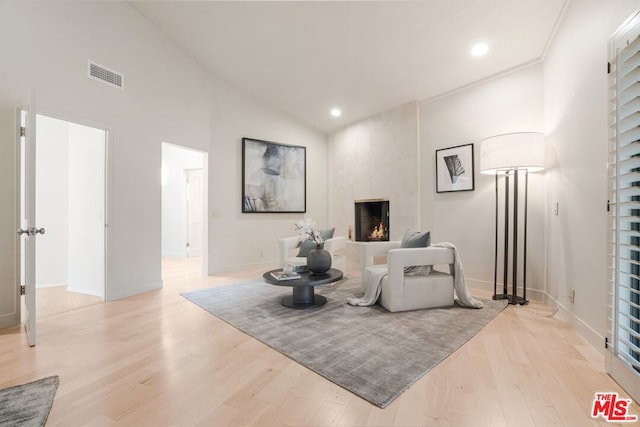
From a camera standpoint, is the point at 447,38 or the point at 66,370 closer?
the point at 66,370

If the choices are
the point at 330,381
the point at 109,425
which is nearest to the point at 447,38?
the point at 330,381

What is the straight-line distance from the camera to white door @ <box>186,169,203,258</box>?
22.8 feet

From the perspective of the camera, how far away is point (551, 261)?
3.21 meters

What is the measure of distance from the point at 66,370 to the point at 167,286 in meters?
2.31

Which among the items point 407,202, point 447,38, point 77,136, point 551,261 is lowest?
point 551,261

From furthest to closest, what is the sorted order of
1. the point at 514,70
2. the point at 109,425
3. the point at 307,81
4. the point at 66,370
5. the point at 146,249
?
the point at 307,81 < the point at 146,249 < the point at 514,70 < the point at 66,370 < the point at 109,425

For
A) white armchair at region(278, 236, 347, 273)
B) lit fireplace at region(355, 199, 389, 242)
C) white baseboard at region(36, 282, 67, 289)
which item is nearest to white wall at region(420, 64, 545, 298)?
lit fireplace at region(355, 199, 389, 242)

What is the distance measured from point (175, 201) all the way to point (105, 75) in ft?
13.2

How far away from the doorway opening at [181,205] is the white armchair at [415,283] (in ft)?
17.5

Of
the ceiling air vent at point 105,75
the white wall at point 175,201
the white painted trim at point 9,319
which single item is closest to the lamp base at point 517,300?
the white painted trim at point 9,319

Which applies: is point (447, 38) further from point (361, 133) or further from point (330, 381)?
point (330, 381)

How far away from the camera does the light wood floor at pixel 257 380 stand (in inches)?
56.7

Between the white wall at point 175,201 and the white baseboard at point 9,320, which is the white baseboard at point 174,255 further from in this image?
the white baseboard at point 9,320

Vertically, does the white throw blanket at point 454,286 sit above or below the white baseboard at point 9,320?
above
